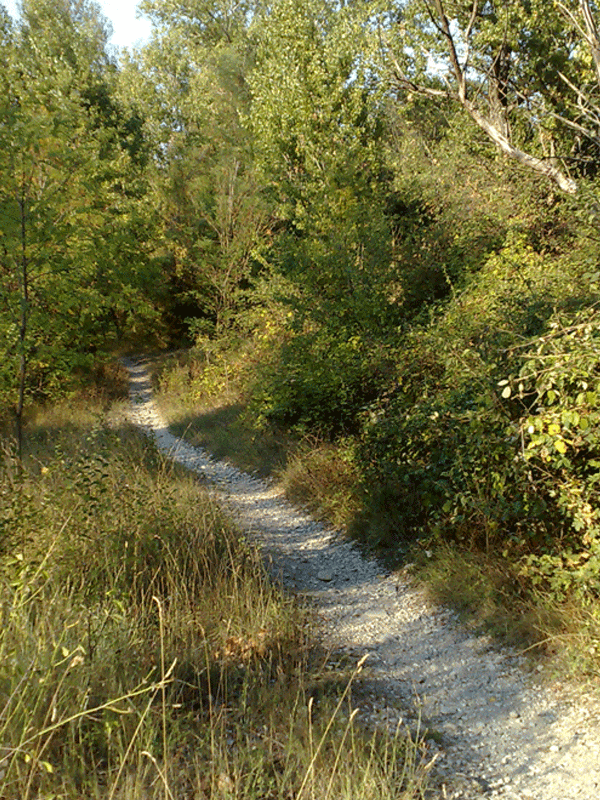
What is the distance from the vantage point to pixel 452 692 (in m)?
4.00

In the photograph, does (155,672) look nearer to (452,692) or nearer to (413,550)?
(452,692)

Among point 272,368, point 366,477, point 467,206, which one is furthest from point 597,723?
point 467,206

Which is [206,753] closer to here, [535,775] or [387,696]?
[387,696]

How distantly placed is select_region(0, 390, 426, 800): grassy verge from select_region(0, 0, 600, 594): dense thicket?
201 cm

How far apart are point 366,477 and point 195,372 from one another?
40.1 feet

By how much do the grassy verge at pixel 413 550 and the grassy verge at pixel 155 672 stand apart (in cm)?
136

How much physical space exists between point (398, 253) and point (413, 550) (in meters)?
8.14

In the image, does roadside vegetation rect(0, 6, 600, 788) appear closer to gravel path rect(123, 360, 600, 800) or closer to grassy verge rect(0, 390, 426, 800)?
grassy verge rect(0, 390, 426, 800)

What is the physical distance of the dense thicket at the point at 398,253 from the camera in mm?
5020

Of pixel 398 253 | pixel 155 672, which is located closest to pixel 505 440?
pixel 155 672

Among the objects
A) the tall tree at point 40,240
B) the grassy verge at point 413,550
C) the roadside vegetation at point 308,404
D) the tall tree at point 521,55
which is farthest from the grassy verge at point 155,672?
the tall tree at point 521,55

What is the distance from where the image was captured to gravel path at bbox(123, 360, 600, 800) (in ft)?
10.3

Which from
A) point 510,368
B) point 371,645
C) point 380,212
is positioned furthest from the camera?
point 380,212

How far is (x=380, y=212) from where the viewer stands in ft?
35.6
